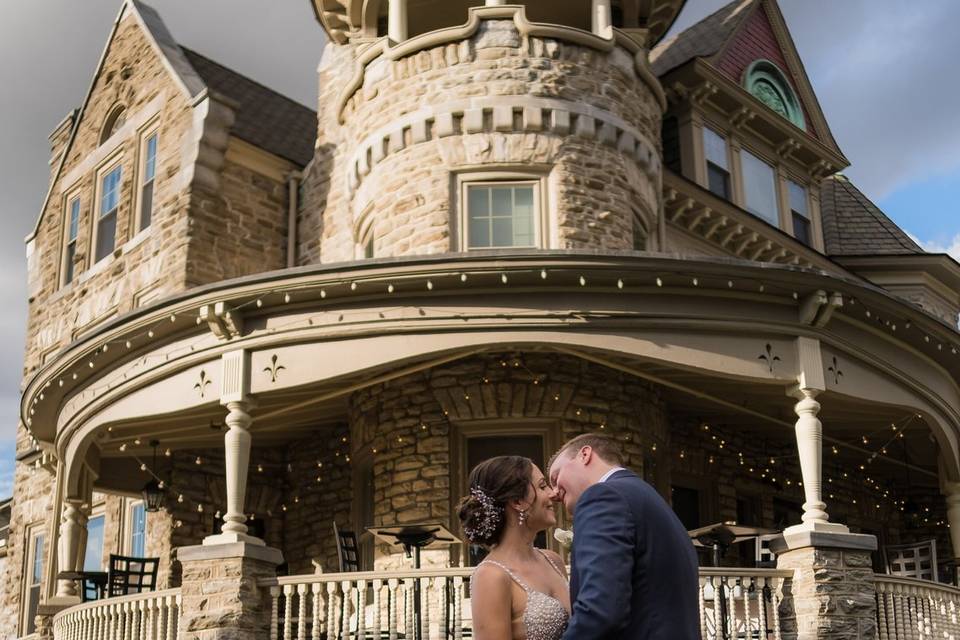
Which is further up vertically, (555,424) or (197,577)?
(555,424)

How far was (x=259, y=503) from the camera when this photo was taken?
15469mm

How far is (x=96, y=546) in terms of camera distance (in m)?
17.5

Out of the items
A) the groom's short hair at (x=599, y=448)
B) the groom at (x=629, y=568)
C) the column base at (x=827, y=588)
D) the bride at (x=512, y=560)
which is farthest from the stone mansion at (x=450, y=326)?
the groom at (x=629, y=568)

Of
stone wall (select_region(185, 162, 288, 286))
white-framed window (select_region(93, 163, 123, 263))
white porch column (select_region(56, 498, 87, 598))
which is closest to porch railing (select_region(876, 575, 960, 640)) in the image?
white porch column (select_region(56, 498, 87, 598))

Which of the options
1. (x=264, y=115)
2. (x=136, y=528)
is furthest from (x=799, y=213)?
(x=136, y=528)

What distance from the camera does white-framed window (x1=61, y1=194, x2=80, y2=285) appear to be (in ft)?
62.9

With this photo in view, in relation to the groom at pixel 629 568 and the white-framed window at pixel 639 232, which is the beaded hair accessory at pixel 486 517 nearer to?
the groom at pixel 629 568

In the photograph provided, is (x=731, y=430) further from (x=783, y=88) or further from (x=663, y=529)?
(x=663, y=529)

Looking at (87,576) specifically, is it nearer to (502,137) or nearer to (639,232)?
(502,137)

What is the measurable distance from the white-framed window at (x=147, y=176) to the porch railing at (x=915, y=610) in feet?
36.3

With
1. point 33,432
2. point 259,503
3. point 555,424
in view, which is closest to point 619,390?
point 555,424

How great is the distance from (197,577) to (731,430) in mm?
7231

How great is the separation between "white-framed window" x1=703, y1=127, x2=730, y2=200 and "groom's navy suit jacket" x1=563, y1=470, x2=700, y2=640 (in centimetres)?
1495

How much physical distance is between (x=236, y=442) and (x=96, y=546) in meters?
7.82
